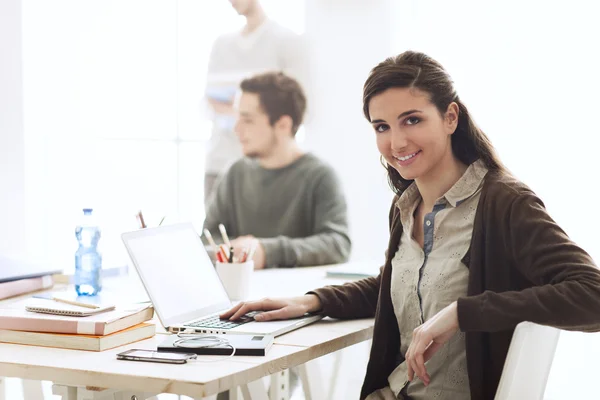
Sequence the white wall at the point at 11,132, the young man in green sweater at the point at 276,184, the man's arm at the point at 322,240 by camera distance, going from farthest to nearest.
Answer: the young man in green sweater at the point at 276,184 < the white wall at the point at 11,132 < the man's arm at the point at 322,240

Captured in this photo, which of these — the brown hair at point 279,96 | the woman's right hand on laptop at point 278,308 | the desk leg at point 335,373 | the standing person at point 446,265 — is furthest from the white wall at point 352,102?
the woman's right hand on laptop at point 278,308

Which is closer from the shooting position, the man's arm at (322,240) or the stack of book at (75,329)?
the stack of book at (75,329)

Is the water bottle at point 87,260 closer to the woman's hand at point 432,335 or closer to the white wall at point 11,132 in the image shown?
the woman's hand at point 432,335

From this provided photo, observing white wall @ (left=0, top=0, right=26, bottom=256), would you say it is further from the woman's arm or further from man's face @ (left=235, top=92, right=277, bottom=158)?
the woman's arm

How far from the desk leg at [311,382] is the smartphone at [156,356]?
1.26m

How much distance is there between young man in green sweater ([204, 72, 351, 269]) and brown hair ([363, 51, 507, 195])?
1.38 meters

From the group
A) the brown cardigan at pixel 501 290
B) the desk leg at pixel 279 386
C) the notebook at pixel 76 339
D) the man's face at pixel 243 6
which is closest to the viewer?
the brown cardigan at pixel 501 290

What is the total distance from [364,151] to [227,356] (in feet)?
6.31

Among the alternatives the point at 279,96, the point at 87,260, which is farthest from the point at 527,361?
the point at 279,96

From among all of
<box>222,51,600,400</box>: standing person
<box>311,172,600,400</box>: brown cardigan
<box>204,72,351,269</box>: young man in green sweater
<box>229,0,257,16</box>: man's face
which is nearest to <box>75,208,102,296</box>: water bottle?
<box>222,51,600,400</box>: standing person

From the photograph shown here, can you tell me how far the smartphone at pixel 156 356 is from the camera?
133cm

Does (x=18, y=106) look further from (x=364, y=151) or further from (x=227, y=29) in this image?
(x=364, y=151)

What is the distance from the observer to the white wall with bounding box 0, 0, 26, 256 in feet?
9.95

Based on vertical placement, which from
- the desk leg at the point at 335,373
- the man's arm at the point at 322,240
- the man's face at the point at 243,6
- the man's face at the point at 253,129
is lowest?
the desk leg at the point at 335,373
